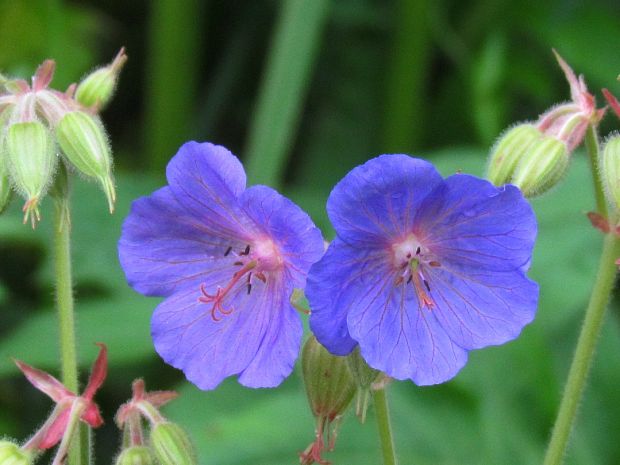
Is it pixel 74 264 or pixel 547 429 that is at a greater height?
pixel 74 264

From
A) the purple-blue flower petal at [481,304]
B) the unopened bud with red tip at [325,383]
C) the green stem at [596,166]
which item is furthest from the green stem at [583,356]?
the unopened bud with red tip at [325,383]

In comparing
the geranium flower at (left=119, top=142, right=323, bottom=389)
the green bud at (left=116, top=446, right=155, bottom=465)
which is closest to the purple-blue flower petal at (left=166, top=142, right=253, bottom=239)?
the geranium flower at (left=119, top=142, right=323, bottom=389)

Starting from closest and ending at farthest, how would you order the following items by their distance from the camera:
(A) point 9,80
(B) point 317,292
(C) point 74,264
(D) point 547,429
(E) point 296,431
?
1. (B) point 317,292
2. (A) point 9,80
3. (E) point 296,431
4. (D) point 547,429
5. (C) point 74,264

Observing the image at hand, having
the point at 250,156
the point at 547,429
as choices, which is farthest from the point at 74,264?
the point at 547,429

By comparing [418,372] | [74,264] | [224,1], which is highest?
[224,1]

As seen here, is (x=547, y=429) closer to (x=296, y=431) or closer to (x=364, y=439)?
(x=364, y=439)

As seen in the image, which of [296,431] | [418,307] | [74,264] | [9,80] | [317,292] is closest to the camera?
[317,292]

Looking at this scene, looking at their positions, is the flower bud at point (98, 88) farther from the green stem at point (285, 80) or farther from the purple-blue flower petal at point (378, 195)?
the green stem at point (285, 80)
